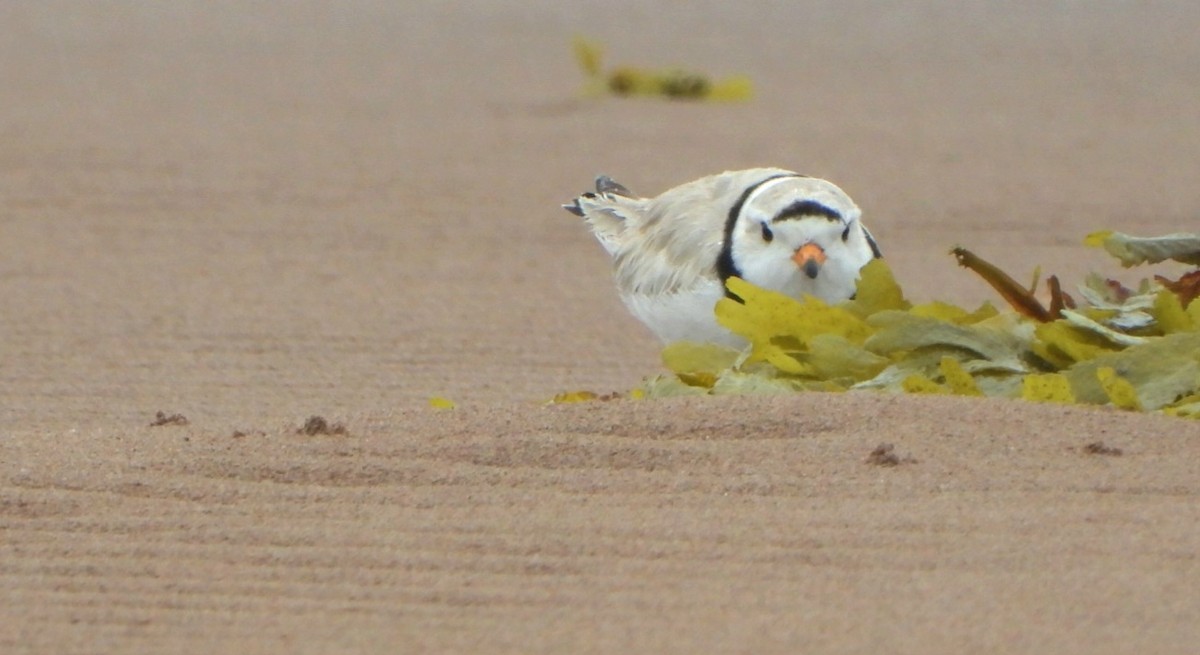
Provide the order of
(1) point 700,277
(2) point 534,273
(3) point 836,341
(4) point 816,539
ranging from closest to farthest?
(4) point 816,539, (3) point 836,341, (1) point 700,277, (2) point 534,273

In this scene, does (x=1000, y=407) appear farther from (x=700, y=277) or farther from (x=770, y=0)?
(x=770, y=0)

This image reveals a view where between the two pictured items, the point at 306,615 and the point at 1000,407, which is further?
the point at 1000,407

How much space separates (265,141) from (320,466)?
10.9 m

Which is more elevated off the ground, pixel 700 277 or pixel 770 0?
pixel 770 0

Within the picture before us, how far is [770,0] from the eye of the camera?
32312 mm

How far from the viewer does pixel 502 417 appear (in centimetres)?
511

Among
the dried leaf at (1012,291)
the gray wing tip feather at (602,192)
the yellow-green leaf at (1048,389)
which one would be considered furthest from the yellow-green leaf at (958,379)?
the gray wing tip feather at (602,192)

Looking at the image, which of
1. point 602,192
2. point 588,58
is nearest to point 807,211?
point 602,192

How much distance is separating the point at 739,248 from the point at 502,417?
1233 millimetres

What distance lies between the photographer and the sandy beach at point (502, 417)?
3.88 m

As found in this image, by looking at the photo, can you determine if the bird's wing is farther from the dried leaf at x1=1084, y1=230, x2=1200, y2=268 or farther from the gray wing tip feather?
the dried leaf at x1=1084, y1=230, x2=1200, y2=268

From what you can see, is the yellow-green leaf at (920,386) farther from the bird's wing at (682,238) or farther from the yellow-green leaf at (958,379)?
the bird's wing at (682,238)

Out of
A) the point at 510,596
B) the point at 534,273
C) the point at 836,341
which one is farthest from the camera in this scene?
the point at 534,273

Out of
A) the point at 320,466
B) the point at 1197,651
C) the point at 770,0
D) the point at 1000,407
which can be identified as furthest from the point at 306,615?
the point at 770,0
